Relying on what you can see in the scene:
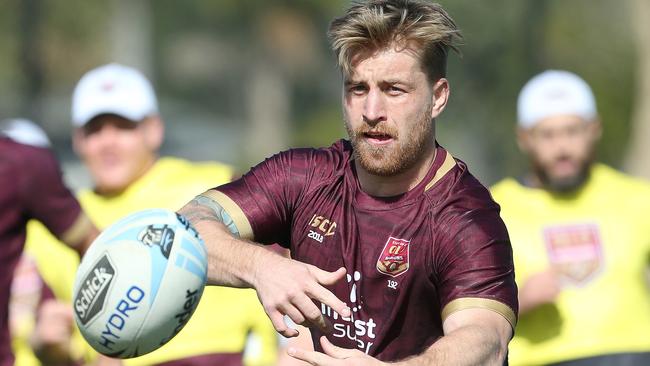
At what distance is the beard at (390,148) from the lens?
5262 millimetres

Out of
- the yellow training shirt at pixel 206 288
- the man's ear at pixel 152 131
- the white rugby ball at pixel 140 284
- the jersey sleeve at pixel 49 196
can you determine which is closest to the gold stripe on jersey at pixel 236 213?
the white rugby ball at pixel 140 284

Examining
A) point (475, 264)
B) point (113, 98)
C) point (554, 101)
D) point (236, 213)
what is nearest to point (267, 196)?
point (236, 213)

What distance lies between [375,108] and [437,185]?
1.36 ft

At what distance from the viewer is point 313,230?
214 inches

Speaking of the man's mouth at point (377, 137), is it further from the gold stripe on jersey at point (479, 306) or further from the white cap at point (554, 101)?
the white cap at point (554, 101)

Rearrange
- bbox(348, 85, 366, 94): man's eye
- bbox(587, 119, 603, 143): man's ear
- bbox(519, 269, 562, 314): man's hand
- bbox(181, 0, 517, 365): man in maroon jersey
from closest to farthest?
bbox(181, 0, 517, 365): man in maroon jersey → bbox(348, 85, 366, 94): man's eye → bbox(519, 269, 562, 314): man's hand → bbox(587, 119, 603, 143): man's ear

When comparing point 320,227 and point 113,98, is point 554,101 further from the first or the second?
point 320,227

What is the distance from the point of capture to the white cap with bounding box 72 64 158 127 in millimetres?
8117

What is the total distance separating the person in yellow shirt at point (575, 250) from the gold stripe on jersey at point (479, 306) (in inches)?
106

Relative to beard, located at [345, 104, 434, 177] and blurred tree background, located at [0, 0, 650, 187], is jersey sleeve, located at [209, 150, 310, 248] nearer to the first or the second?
beard, located at [345, 104, 434, 177]

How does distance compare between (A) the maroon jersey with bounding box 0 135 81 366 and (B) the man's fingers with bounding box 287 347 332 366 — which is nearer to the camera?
(B) the man's fingers with bounding box 287 347 332 366

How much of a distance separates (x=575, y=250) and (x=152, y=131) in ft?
8.67

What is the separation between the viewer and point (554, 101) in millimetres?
8406

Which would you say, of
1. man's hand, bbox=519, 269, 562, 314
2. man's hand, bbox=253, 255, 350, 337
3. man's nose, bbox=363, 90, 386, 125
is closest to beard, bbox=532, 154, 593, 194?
man's hand, bbox=519, 269, 562, 314
